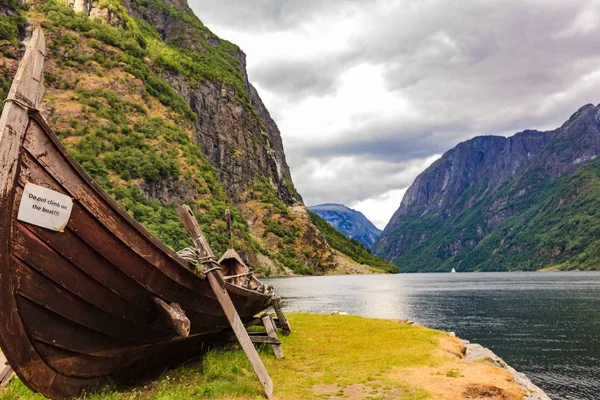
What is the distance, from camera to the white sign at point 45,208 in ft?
20.2

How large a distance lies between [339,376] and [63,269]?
8.50m

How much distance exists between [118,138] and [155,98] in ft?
110

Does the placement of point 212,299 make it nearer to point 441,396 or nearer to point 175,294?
point 175,294

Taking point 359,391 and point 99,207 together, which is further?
point 359,391

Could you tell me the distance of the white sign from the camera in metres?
6.16

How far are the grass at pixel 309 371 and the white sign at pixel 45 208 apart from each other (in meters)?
3.79

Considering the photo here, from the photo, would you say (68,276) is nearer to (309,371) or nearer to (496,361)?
(309,371)

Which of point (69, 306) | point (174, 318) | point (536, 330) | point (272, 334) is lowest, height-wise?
point (536, 330)

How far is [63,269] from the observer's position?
6867 mm

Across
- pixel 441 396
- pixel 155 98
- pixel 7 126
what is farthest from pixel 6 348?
pixel 155 98

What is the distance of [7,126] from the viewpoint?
577cm

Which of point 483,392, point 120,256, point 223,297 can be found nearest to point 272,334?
point 223,297

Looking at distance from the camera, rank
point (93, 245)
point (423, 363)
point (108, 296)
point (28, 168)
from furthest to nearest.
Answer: point (423, 363), point (108, 296), point (93, 245), point (28, 168)

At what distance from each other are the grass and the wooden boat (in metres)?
1.24
